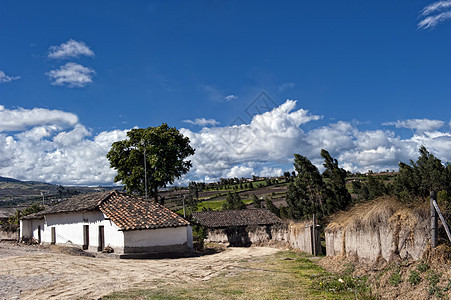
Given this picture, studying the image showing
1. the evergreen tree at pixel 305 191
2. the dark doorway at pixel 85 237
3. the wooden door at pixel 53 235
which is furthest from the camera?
the evergreen tree at pixel 305 191

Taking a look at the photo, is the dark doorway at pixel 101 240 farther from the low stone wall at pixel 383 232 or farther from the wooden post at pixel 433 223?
the wooden post at pixel 433 223

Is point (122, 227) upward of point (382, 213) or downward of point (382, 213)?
downward

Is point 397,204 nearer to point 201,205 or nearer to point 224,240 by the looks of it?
point 224,240

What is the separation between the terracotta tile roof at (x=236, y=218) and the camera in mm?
50906

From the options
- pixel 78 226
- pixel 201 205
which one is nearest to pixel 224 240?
pixel 78 226

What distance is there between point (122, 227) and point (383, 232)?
53.3 ft

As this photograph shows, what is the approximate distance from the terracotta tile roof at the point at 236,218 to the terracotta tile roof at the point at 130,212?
22.8m

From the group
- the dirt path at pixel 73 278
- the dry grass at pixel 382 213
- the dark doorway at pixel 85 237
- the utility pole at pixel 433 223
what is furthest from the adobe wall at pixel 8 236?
the utility pole at pixel 433 223

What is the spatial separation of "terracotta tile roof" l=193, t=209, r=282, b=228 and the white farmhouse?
74.7 ft

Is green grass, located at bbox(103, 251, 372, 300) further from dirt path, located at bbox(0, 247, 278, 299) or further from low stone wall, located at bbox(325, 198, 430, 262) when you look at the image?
low stone wall, located at bbox(325, 198, 430, 262)

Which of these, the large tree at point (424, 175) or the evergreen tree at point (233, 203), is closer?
the large tree at point (424, 175)

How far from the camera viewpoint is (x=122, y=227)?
22922 mm

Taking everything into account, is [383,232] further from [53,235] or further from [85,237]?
[53,235]

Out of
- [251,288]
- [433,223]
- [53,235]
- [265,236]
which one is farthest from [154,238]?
[433,223]
